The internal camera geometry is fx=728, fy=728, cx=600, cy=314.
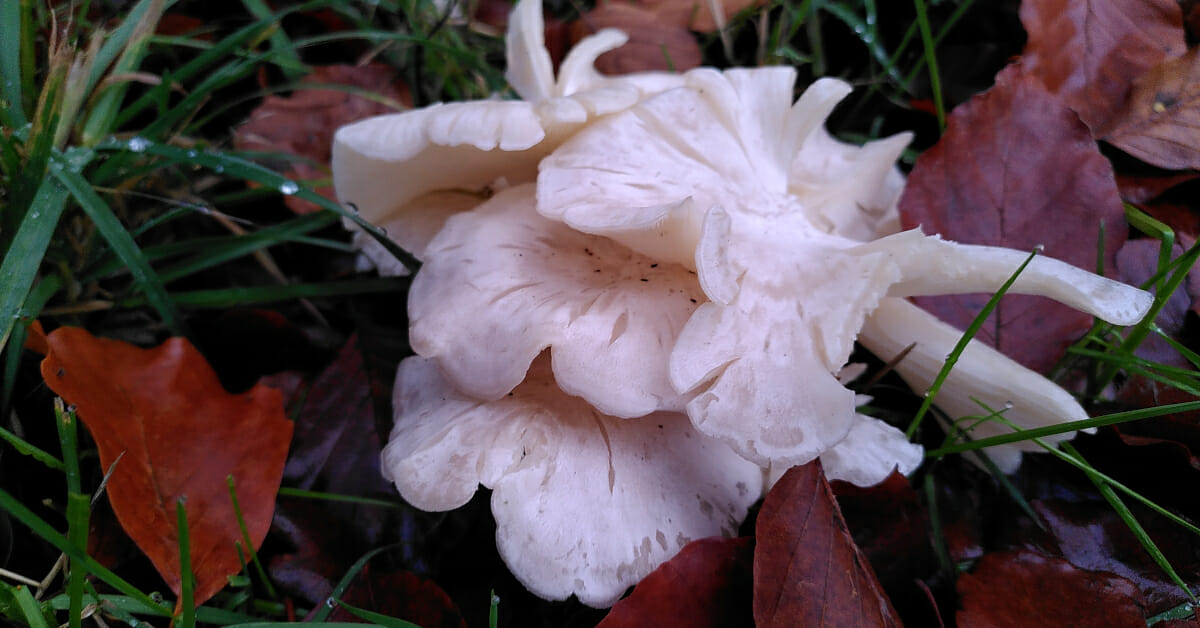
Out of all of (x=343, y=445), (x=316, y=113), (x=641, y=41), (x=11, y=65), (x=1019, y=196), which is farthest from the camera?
(x=641, y=41)

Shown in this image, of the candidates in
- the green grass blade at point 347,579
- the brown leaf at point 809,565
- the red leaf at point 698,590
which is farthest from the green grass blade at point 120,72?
the brown leaf at point 809,565

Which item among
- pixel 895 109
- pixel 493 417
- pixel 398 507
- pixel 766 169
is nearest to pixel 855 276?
pixel 766 169

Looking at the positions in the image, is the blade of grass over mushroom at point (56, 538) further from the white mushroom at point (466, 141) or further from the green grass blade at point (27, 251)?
the white mushroom at point (466, 141)

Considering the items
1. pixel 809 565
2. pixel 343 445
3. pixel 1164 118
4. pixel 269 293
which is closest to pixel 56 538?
pixel 343 445

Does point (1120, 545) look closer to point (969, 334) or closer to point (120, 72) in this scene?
point (969, 334)

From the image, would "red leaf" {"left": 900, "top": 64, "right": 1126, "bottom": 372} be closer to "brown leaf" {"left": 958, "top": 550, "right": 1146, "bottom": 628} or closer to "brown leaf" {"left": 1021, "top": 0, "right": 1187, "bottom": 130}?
"brown leaf" {"left": 1021, "top": 0, "right": 1187, "bottom": 130}

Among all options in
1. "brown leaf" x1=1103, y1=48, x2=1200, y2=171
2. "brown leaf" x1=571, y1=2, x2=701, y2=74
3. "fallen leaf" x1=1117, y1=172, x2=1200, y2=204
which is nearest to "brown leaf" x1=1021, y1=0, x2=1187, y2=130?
"brown leaf" x1=1103, y1=48, x2=1200, y2=171
